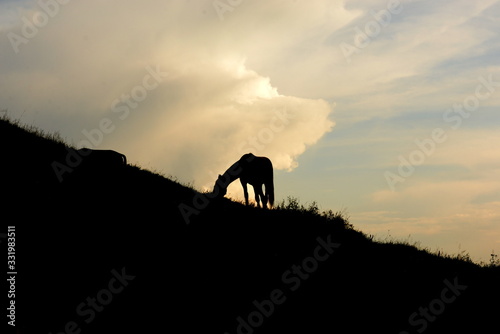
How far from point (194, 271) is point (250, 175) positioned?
41.3 feet

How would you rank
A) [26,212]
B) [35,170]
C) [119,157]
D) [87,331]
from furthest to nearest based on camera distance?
1. [119,157]
2. [35,170]
3. [26,212]
4. [87,331]

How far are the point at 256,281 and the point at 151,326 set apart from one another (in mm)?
3723

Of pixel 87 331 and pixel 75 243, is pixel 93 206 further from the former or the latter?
pixel 87 331

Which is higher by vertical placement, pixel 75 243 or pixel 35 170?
pixel 35 170

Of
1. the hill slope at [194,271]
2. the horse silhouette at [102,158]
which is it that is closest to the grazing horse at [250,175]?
the hill slope at [194,271]

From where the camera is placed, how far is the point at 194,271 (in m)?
12.6

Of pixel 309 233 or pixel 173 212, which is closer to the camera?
pixel 173 212

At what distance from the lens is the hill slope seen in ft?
34.8

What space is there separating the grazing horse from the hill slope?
370cm

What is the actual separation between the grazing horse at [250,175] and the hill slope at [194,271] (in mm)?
3705

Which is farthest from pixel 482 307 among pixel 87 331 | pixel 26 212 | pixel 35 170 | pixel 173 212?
pixel 35 170

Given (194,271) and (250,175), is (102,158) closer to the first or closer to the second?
(250,175)

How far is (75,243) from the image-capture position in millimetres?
12391

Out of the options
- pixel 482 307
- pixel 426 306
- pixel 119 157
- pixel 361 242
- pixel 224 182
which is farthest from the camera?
pixel 224 182
